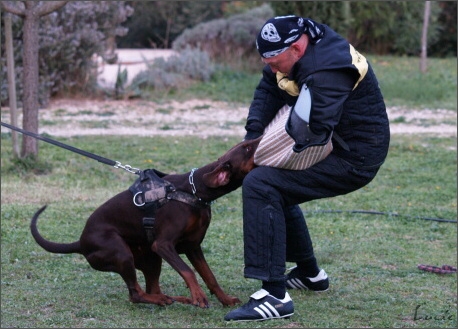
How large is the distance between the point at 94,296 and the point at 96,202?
3.37 metres

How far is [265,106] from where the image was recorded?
17.1 ft

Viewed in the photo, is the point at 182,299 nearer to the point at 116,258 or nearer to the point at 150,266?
the point at 150,266

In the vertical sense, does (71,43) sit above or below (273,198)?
below

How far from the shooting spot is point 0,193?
29.0 ft

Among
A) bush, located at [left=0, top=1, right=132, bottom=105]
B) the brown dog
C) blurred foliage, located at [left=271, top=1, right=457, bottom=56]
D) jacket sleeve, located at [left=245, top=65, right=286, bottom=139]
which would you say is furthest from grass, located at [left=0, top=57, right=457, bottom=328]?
blurred foliage, located at [left=271, top=1, right=457, bottom=56]

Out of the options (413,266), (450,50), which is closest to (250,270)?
(413,266)

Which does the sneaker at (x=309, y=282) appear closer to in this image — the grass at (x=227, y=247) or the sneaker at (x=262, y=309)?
the grass at (x=227, y=247)

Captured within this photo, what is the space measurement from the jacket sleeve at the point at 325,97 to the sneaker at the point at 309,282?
139 centimetres

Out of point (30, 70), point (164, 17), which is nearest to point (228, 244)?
point (30, 70)

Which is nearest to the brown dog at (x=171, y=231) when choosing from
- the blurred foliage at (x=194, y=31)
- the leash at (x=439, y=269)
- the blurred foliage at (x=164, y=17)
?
the leash at (x=439, y=269)

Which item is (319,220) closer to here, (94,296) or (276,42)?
(94,296)

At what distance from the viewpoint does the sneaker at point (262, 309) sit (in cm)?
475

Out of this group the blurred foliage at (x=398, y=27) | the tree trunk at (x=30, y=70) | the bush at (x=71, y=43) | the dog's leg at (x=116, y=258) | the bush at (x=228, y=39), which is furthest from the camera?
the blurred foliage at (x=398, y=27)

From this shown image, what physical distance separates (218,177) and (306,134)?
690 millimetres
